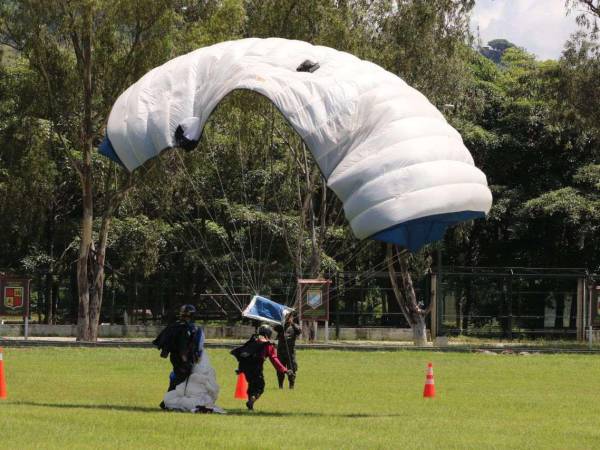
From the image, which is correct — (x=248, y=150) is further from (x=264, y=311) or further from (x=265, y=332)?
(x=265, y=332)

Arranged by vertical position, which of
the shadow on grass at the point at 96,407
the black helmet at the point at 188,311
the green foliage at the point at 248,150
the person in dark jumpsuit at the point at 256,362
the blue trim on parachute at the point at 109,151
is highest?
the green foliage at the point at 248,150

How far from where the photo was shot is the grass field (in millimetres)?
15109

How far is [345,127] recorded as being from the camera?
18.6 meters

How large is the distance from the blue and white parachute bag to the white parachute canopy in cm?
227

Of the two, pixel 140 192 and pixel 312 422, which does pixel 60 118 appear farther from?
pixel 312 422

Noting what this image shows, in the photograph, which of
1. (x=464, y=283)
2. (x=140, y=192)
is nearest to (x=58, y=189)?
(x=140, y=192)

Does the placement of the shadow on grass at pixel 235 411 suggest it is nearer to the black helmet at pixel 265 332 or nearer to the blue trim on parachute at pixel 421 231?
the black helmet at pixel 265 332

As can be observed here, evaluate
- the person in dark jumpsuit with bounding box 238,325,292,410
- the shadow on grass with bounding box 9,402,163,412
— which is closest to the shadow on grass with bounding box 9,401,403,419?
the shadow on grass with bounding box 9,402,163,412

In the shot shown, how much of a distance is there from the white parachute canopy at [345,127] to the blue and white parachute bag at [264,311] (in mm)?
2273

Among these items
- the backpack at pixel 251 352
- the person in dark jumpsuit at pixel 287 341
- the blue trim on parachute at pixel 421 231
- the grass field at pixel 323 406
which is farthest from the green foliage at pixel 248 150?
the backpack at pixel 251 352

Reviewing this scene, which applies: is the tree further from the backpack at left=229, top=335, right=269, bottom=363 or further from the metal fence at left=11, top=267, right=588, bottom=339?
the backpack at left=229, top=335, right=269, bottom=363

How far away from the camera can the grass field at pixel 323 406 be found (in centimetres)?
1511

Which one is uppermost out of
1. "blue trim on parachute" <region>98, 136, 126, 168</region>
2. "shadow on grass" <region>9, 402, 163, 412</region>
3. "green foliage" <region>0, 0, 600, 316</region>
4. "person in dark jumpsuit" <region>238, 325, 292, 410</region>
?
"green foliage" <region>0, 0, 600, 316</region>

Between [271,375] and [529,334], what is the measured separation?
2479 centimetres
